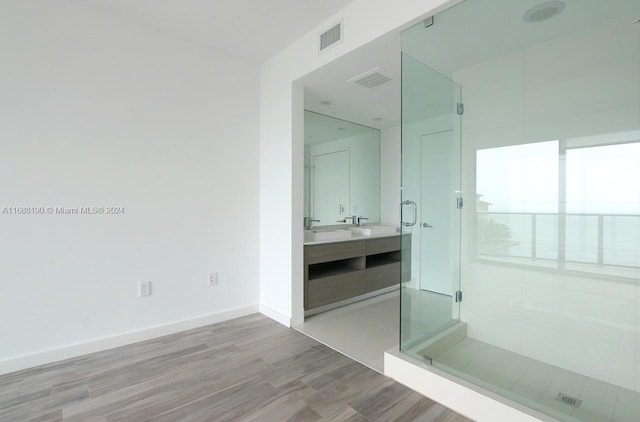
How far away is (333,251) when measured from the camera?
11.7 feet

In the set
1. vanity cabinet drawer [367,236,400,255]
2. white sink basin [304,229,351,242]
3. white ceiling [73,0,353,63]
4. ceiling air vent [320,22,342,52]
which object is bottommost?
vanity cabinet drawer [367,236,400,255]

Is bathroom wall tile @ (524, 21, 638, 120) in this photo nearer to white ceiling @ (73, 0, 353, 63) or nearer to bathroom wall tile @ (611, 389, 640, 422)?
white ceiling @ (73, 0, 353, 63)

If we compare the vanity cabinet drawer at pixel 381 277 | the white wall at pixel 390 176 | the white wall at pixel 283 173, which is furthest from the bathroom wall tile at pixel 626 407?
the white wall at pixel 390 176

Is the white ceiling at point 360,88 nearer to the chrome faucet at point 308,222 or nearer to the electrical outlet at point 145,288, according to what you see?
the chrome faucet at point 308,222

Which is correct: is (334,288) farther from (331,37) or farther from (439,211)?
(331,37)

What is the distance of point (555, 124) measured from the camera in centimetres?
186

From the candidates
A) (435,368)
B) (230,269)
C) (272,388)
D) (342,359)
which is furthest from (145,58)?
(435,368)

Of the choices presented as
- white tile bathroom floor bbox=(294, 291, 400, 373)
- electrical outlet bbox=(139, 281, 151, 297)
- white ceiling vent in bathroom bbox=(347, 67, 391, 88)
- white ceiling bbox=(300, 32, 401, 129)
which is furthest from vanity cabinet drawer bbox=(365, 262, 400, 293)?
electrical outlet bbox=(139, 281, 151, 297)

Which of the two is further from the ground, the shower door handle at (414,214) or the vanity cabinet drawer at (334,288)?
the shower door handle at (414,214)

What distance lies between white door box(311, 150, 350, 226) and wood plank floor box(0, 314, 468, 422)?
1.84 meters

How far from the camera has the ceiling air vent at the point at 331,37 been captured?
2518mm

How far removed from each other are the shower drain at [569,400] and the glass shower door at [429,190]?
Result: 79cm

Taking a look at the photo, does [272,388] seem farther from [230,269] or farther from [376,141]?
[376,141]

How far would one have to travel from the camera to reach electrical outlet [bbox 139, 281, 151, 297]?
9.09ft
